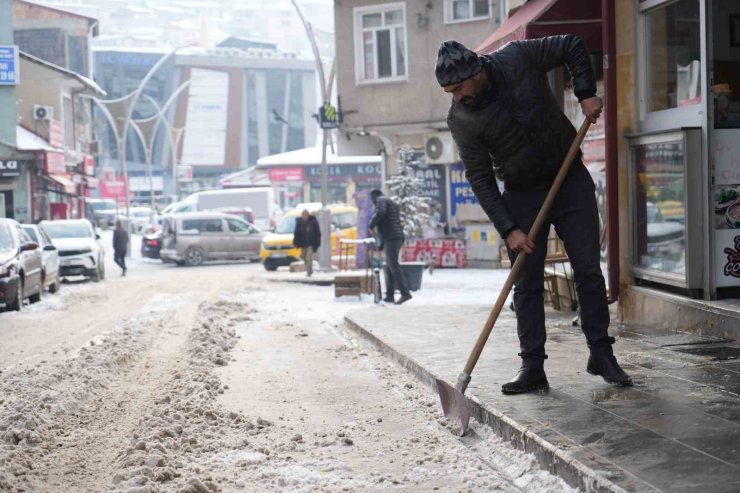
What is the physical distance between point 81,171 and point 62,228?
81.5 ft

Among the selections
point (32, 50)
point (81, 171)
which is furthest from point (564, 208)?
point (32, 50)

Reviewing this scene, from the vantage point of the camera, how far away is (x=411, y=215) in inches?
1120

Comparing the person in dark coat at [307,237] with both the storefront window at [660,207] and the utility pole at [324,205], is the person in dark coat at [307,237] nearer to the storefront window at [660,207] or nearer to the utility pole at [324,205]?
the utility pole at [324,205]

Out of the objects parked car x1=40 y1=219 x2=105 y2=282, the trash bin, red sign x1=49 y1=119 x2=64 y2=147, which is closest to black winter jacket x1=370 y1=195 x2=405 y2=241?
the trash bin

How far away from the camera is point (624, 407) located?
6.18 metres

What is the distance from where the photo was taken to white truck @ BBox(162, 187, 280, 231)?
58.0m

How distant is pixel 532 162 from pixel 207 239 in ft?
101

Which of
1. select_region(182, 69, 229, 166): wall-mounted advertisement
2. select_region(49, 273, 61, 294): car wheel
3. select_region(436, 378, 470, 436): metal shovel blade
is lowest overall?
select_region(49, 273, 61, 294): car wheel

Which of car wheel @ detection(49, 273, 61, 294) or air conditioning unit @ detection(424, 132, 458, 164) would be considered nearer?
car wheel @ detection(49, 273, 61, 294)

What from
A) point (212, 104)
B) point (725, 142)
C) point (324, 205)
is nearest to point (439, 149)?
point (324, 205)

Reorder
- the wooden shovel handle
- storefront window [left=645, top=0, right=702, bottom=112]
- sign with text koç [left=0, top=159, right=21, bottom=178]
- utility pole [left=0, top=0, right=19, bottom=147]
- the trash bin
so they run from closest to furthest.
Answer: the wooden shovel handle → storefront window [left=645, top=0, right=702, bottom=112] → the trash bin → sign with text koç [left=0, top=159, right=21, bottom=178] → utility pole [left=0, top=0, right=19, bottom=147]

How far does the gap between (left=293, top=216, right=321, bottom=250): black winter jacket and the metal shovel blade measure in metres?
20.9

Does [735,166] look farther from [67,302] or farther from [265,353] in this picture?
[67,302]

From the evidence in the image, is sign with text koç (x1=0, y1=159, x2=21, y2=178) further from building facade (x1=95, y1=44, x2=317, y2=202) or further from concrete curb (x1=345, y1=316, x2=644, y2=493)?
building facade (x1=95, y1=44, x2=317, y2=202)
